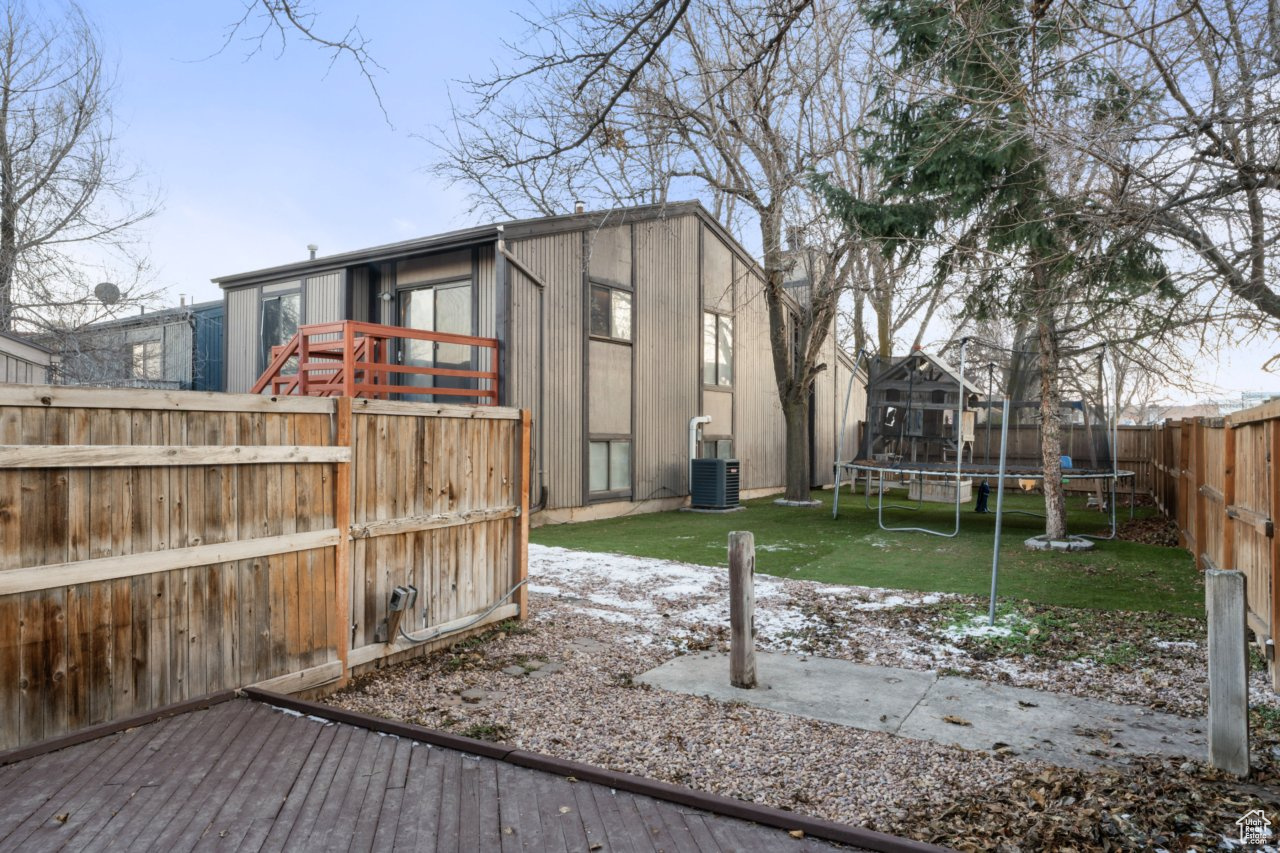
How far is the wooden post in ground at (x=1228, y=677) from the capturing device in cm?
384

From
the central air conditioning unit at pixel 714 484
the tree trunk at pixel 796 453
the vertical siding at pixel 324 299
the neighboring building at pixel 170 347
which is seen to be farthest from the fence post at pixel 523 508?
the neighboring building at pixel 170 347

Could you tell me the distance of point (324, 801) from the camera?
3.23m

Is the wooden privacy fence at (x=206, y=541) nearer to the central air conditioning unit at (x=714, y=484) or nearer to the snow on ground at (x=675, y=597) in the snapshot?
the snow on ground at (x=675, y=597)

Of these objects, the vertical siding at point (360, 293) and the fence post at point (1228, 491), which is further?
the vertical siding at point (360, 293)

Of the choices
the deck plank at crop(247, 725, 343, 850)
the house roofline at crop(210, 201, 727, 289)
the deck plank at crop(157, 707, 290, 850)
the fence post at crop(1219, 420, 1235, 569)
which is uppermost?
the house roofline at crop(210, 201, 727, 289)

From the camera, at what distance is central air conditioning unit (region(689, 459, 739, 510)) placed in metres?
16.7

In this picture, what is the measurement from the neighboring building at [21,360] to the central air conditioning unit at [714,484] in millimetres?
11056

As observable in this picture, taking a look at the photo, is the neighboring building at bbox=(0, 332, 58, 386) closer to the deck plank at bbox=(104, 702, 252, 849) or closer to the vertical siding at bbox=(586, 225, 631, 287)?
the deck plank at bbox=(104, 702, 252, 849)

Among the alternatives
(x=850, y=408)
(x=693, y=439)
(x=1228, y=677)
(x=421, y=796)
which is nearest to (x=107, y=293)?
(x=693, y=439)

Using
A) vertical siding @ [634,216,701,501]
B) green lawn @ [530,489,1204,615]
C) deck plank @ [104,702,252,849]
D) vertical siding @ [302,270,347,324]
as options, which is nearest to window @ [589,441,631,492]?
vertical siding @ [634,216,701,501]

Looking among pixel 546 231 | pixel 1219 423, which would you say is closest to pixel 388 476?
pixel 1219 423

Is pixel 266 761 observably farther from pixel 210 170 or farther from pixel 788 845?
pixel 210 170

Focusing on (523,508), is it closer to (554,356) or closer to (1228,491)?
(1228,491)

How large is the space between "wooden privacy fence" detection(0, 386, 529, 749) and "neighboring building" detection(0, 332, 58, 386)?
229 inches
